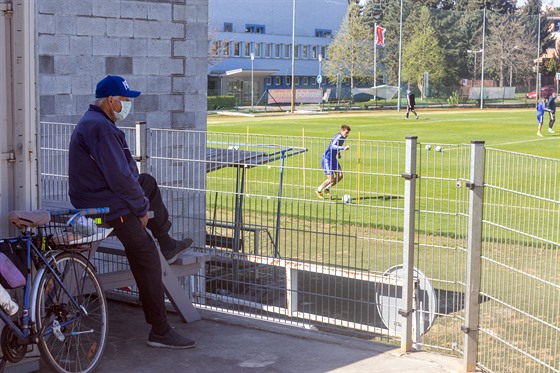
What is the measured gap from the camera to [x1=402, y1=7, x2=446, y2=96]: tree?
315 feet

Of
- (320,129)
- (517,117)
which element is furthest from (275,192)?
(517,117)

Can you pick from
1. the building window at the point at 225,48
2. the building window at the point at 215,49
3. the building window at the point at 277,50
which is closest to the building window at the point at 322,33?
the building window at the point at 277,50

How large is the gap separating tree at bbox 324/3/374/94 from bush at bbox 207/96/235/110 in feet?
55.1

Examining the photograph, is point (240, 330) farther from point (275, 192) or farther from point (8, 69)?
point (275, 192)

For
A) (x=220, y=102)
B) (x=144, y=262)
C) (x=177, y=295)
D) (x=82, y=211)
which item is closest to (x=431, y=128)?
(x=220, y=102)

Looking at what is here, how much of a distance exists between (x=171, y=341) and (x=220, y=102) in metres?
71.7

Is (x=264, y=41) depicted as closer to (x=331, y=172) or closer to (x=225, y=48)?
(x=225, y=48)

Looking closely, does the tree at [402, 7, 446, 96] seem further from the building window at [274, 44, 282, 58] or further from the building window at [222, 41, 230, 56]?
the building window at [222, 41, 230, 56]

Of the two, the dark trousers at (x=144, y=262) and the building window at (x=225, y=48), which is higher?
the building window at (x=225, y=48)

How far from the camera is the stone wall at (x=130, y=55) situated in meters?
12.0

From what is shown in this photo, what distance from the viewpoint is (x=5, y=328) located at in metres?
6.13

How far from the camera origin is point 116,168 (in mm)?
6762

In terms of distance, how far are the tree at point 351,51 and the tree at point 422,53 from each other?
3.77m

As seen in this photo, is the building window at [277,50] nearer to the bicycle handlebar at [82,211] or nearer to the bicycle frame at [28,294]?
the bicycle handlebar at [82,211]
